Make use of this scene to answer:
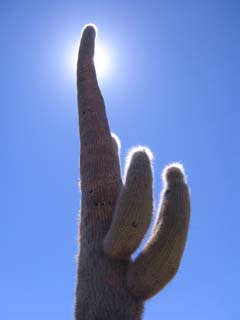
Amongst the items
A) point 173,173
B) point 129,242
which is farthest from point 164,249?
point 173,173

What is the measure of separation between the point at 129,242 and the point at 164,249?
399mm

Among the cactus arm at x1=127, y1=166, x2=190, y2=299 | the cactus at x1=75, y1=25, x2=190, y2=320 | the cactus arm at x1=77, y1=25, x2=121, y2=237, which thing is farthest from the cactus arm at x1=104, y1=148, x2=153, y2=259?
the cactus arm at x1=77, y1=25, x2=121, y2=237

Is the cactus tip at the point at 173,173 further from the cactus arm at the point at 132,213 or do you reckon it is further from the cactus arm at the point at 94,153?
the cactus arm at the point at 94,153

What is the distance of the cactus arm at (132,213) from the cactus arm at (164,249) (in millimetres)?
148

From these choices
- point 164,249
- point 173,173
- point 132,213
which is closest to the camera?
point 164,249

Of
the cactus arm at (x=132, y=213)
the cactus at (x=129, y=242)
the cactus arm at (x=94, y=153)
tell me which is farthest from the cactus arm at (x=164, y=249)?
the cactus arm at (x=94, y=153)

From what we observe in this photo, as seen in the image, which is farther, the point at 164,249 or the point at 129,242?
the point at 129,242

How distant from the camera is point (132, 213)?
15.4ft

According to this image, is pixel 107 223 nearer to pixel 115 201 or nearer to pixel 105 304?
pixel 115 201

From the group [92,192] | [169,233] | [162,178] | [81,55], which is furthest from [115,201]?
[81,55]

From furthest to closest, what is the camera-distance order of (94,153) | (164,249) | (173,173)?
(94,153)
(173,173)
(164,249)

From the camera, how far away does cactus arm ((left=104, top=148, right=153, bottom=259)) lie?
15.4 ft

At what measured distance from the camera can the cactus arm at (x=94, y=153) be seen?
5352 mm

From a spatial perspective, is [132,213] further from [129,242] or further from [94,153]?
[94,153]
